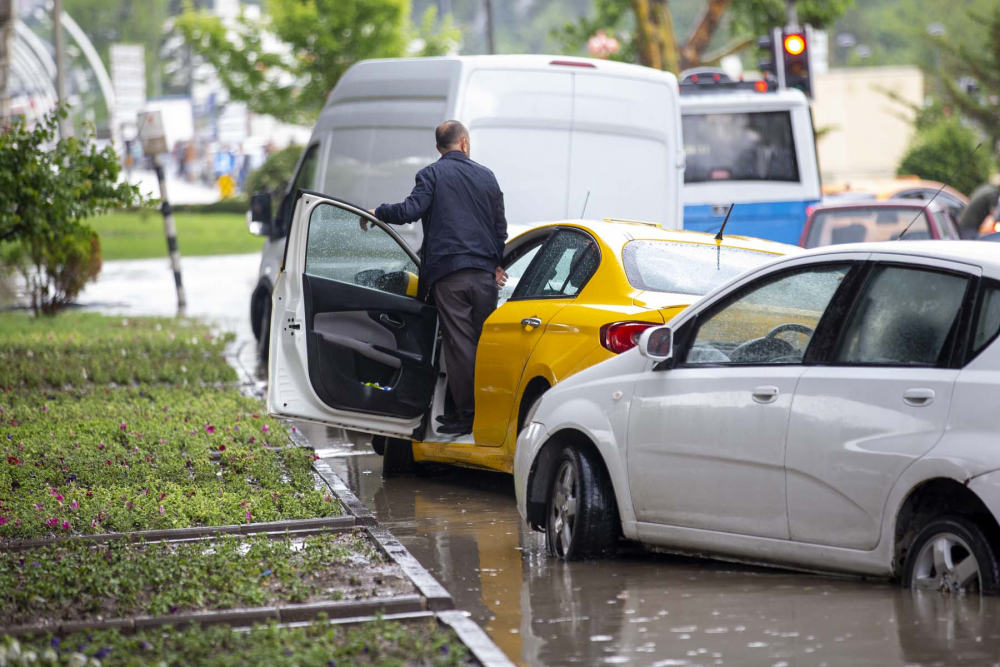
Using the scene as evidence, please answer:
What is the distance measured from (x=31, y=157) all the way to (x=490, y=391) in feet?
26.3

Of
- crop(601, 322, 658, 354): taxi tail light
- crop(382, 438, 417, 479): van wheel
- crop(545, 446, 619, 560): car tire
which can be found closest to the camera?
crop(545, 446, 619, 560): car tire

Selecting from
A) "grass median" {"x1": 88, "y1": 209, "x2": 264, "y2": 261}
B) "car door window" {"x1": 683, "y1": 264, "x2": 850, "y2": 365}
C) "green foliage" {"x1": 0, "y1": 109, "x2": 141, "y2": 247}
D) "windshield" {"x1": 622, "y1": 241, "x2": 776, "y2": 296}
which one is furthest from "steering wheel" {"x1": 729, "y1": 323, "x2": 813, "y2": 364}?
"grass median" {"x1": 88, "y1": 209, "x2": 264, "y2": 261}

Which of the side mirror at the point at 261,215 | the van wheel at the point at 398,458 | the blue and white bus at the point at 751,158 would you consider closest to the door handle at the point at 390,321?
the van wheel at the point at 398,458

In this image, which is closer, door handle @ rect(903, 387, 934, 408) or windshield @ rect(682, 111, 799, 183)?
door handle @ rect(903, 387, 934, 408)

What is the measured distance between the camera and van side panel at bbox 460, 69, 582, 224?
12.1m

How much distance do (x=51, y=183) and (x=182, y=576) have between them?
9.57 meters

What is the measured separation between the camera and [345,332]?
9086mm

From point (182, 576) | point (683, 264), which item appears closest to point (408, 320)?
point (683, 264)

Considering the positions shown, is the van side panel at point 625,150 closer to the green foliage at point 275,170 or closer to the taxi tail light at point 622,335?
the taxi tail light at point 622,335

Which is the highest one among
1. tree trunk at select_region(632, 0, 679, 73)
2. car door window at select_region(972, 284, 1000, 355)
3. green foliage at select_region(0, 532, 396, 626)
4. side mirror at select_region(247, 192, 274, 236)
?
tree trunk at select_region(632, 0, 679, 73)

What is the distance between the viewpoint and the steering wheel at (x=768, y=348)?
6.02 meters

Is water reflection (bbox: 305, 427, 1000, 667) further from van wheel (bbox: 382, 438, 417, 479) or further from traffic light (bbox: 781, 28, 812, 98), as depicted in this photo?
traffic light (bbox: 781, 28, 812, 98)

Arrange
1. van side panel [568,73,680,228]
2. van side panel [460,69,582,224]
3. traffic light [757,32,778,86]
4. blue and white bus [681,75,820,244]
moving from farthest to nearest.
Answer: traffic light [757,32,778,86] → blue and white bus [681,75,820,244] → van side panel [568,73,680,228] → van side panel [460,69,582,224]

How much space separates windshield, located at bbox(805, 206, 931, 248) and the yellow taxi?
771 cm
